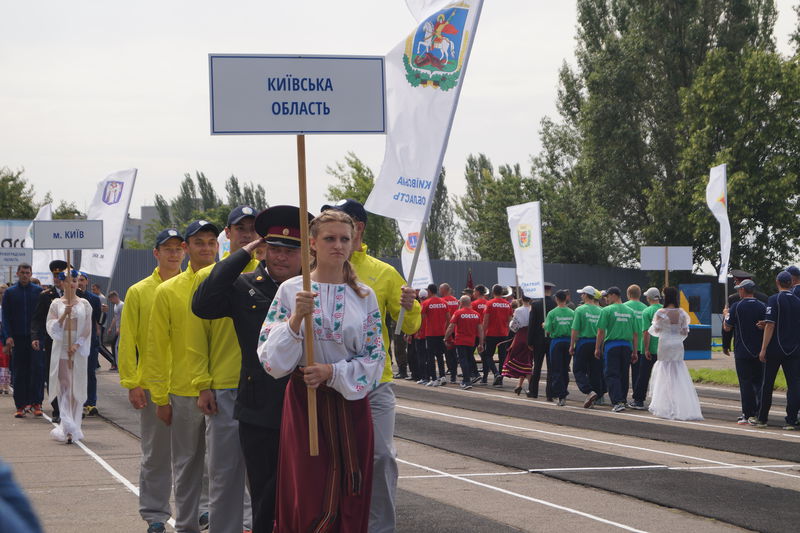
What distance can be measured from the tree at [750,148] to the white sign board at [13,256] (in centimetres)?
2965

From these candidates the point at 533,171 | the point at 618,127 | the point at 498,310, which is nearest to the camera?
the point at 498,310

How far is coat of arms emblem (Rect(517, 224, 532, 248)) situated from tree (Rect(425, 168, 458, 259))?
182ft

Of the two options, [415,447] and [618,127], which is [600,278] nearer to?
[618,127]

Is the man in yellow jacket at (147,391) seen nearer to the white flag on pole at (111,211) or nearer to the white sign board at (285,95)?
the white sign board at (285,95)

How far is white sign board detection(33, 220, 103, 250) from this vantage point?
15359mm

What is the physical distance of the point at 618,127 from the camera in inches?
2060

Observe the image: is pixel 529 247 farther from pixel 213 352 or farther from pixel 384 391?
pixel 384 391

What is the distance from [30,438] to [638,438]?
722 centimetres

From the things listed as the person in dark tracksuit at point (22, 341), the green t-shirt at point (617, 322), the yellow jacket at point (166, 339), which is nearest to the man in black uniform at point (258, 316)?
the yellow jacket at point (166, 339)

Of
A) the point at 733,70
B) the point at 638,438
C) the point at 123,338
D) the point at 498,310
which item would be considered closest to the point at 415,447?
the point at 638,438

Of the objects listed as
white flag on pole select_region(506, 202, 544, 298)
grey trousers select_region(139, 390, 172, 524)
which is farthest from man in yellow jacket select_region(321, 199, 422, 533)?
white flag on pole select_region(506, 202, 544, 298)

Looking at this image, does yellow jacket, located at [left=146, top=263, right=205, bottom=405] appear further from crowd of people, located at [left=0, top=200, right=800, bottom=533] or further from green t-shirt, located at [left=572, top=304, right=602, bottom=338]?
green t-shirt, located at [left=572, top=304, right=602, bottom=338]

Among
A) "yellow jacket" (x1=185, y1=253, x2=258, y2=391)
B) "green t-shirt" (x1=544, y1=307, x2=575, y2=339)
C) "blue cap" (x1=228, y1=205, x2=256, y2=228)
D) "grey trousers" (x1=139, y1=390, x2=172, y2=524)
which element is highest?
"blue cap" (x1=228, y1=205, x2=256, y2=228)

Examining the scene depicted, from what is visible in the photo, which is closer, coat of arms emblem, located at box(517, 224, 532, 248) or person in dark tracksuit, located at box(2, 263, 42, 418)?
person in dark tracksuit, located at box(2, 263, 42, 418)
